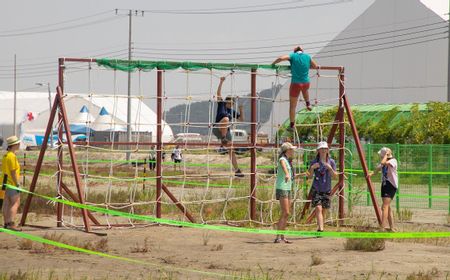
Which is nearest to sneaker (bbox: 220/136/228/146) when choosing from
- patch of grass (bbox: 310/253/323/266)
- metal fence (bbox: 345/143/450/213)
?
patch of grass (bbox: 310/253/323/266)

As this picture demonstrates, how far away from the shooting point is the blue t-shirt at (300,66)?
741 inches

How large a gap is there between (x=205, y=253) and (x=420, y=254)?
125 inches

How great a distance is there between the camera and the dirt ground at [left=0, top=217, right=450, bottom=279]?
41.8 ft

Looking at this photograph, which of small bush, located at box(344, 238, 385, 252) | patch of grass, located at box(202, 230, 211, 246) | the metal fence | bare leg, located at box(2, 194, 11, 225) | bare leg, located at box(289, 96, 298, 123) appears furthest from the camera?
the metal fence

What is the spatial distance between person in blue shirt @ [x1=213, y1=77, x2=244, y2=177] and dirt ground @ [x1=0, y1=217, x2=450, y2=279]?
104 inches

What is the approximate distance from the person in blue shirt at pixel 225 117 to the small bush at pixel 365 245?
4.62 meters

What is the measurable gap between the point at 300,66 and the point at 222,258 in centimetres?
553

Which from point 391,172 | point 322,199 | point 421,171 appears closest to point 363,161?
point 391,172

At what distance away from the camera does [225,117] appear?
19.9 m

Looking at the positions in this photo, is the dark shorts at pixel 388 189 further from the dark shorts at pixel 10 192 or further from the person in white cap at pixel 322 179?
the dark shorts at pixel 10 192

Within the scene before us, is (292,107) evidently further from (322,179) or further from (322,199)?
(322,199)

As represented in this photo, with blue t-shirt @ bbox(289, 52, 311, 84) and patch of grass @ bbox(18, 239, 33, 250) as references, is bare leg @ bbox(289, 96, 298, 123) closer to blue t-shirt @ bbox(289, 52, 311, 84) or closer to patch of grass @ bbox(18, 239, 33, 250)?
blue t-shirt @ bbox(289, 52, 311, 84)

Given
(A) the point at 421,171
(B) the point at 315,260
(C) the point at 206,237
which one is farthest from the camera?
(A) the point at 421,171

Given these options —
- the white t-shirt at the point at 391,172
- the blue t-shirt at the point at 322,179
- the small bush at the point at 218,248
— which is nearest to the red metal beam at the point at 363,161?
the white t-shirt at the point at 391,172
